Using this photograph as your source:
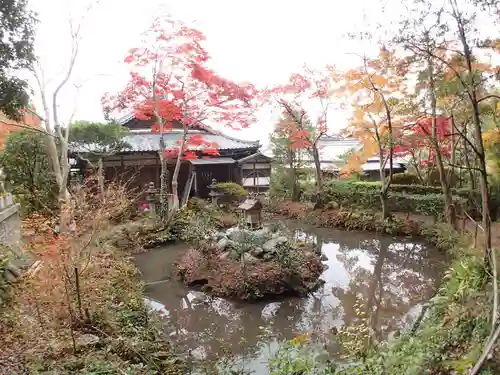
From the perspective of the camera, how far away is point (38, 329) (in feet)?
14.4

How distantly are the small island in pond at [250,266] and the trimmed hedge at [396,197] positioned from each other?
576cm

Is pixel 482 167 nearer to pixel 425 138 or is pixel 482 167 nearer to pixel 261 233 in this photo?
pixel 261 233

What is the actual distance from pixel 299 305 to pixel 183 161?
12.2 m

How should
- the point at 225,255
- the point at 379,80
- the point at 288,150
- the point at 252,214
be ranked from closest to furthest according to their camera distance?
the point at 225,255
the point at 252,214
the point at 379,80
the point at 288,150

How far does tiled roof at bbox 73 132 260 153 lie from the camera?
53.2 ft

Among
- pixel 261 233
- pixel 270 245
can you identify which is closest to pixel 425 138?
pixel 261 233

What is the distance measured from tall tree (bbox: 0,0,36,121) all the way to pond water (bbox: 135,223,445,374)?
13.5ft

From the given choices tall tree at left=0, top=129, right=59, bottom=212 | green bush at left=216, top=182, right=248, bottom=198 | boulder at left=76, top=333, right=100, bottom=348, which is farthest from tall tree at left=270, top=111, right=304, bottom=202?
boulder at left=76, top=333, right=100, bottom=348

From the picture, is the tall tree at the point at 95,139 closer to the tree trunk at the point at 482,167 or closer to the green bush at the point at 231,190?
the green bush at the point at 231,190

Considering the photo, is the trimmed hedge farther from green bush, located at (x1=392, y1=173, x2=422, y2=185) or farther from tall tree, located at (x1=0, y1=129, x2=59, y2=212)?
tall tree, located at (x1=0, y1=129, x2=59, y2=212)

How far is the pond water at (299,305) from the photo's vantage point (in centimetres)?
581

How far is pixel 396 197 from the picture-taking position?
14117 mm

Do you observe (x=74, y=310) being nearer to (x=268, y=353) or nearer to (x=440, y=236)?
(x=268, y=353)

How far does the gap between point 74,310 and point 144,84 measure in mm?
9141
